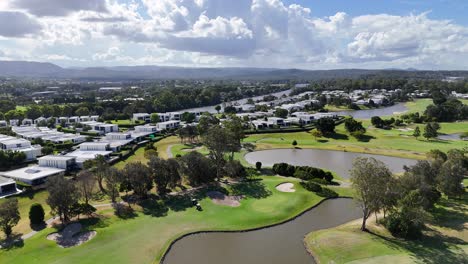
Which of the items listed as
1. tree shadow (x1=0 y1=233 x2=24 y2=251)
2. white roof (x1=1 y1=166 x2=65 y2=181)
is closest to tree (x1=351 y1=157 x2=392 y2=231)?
tree shadow (x1=0 y1=233 x2=24 y2=251)

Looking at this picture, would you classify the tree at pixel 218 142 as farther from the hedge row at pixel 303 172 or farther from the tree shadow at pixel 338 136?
the tree shadow at pixel 338 136

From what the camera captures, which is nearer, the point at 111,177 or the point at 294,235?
the point at 294,235

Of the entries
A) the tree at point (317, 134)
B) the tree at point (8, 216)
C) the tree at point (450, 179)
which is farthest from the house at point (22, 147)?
the tree at point (450, 179)

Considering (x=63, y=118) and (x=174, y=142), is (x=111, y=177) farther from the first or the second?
(x=63, y=118)

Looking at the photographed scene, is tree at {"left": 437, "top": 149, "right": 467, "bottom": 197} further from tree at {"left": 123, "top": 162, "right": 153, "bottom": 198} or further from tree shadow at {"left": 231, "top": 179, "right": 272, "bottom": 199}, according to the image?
tree at {"left": 123, "top": 162, "right": 153, "bottom": 198}

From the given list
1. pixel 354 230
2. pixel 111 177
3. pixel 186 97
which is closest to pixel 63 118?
pixel 186 97
